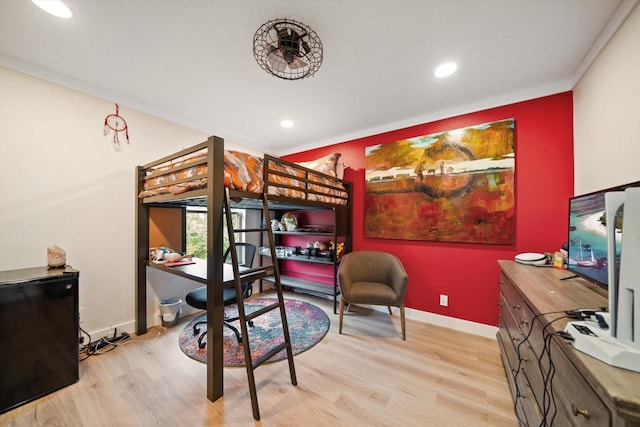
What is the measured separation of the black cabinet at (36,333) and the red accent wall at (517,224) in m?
3.14

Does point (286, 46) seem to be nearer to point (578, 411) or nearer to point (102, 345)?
point (578, 411)

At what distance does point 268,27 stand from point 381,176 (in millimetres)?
2077

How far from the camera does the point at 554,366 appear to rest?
0.89 metres

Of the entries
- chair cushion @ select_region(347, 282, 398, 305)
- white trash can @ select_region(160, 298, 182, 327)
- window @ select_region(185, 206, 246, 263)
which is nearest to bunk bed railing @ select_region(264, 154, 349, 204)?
chair cushion @ select_region(347, 282, 398, 305)

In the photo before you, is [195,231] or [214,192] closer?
[214,192]

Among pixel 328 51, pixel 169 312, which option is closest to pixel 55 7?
pixel 328 51

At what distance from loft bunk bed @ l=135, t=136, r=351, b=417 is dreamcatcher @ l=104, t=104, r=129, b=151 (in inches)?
12.6

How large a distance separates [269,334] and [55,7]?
2986 millimetres

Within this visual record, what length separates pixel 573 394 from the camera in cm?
74

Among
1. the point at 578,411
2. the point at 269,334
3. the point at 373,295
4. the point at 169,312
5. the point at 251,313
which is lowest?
the point at 269,334

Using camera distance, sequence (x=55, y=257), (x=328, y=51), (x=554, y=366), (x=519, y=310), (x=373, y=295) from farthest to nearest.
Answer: (x=373, y=295), (x=55, y=257), (x=328, y=51), (x=519, y=310), (x=554, y=366)

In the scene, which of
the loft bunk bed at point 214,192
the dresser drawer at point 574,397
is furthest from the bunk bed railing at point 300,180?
the dresser drawer at point 574,397

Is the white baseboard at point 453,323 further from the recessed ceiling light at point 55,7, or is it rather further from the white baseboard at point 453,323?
the recessed ceiling light at point 55,7

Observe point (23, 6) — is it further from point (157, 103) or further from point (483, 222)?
point (483, 222)
